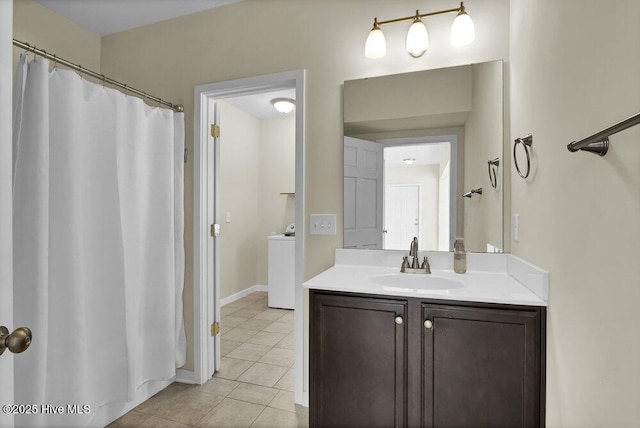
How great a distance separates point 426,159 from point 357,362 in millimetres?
1134

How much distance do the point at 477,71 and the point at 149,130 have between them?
74.3 inches

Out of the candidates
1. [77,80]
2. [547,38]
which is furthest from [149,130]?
[547,38]

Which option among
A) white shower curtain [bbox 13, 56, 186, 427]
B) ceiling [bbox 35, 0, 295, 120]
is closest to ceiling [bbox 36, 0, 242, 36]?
ceiling [bbox 35, 0, 295, 120]

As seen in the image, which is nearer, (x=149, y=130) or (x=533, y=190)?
(x=533, y=190)

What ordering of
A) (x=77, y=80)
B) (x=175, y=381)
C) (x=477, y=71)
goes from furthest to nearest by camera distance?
(x=175, y=381), (x=477, y=71), (x=77, y=80)

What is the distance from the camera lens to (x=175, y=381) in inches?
90.0

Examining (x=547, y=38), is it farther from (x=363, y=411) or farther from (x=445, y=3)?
(x=363, y=411)

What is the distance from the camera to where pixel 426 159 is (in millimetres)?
1862

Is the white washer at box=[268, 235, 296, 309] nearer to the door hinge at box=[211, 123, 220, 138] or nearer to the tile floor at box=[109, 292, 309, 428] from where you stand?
the tile floor at box=[109, 292, 309, 428]

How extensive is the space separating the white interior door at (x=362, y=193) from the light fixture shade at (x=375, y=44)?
46 cm

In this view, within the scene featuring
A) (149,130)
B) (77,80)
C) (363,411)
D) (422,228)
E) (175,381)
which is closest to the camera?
(363,411)

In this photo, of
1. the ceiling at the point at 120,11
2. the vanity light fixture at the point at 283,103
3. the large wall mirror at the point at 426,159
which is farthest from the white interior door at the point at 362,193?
the vanity light fixture at the point at 283,103

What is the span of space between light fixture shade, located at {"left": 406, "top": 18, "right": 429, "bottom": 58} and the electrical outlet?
3.31ft

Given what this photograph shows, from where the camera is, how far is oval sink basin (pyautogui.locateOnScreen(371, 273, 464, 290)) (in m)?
1.62
